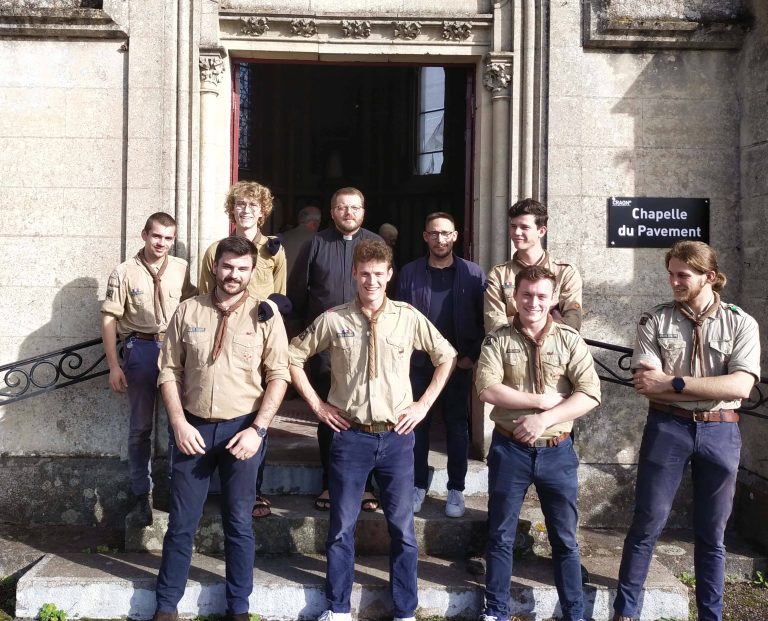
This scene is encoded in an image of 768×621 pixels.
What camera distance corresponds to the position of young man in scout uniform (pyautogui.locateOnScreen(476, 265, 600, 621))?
3752 mm

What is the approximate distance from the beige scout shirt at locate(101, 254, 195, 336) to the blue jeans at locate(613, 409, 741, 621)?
2907mm

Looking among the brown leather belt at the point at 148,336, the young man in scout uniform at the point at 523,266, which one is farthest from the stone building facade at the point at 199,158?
the young man in scout uniform at the point at 523,266

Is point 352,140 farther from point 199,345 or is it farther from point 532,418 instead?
point 532,418

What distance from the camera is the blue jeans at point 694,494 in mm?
3836

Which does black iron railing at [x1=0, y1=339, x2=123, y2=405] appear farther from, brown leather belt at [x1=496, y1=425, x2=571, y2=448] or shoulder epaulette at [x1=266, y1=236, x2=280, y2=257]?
brown leather belt at [x1=496, y1=425, x2=571, y2=448]

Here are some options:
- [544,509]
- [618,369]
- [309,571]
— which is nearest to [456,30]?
[618,369]

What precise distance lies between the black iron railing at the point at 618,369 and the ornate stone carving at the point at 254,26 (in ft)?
10.6

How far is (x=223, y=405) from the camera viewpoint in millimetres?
3838

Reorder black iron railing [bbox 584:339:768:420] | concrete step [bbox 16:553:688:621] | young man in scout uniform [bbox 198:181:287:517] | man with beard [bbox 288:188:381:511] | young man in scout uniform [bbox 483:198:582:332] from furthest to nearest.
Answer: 1. black iron railing [bbox 584:339:768:420]
2. man with beard [bbox 288:188:381:511]
3. young man in scout uniform [bbox 198:181:287:517]
4. young man in scout uniform [bbox 483:198:582:332]
5. concrete step [bbox 16:553:688:621]

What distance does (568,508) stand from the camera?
3.79 m

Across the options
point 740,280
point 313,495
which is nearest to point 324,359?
point 313,495

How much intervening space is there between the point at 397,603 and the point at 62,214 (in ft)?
11.7

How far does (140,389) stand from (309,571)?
1.51 metres

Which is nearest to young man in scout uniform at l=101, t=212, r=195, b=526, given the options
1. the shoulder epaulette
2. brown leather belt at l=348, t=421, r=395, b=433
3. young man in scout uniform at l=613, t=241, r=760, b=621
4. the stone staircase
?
the stone staircase
